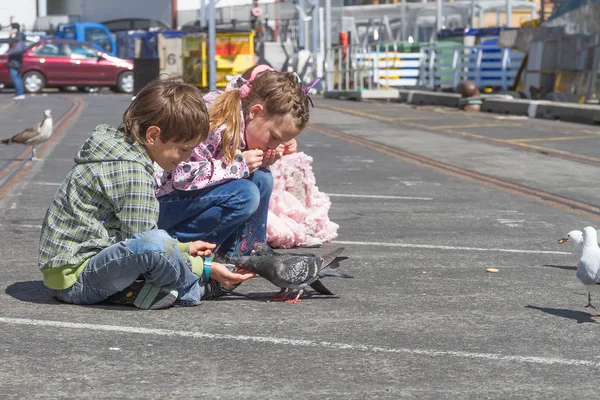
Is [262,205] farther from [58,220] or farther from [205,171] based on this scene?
[58,220]

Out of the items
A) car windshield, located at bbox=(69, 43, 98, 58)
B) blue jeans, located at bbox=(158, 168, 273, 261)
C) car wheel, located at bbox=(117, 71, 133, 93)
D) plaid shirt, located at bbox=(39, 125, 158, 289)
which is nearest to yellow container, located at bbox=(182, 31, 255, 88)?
car wheel, located at bbox=(117, 71, 133, 93)

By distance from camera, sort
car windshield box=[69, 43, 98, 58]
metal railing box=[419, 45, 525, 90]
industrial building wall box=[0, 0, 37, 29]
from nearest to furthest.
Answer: metal railing box=[419, 45, 525, 90] < car windshield box=[69, 43, 98, 58] < industrial building wall box=[0, 0, 37, 29]

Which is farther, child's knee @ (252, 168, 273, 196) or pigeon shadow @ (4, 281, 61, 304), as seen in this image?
child's knee @ (252, 168, 273, 196)

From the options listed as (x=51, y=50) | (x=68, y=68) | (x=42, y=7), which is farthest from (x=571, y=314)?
(x=42, y=7)

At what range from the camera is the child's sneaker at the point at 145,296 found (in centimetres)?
512

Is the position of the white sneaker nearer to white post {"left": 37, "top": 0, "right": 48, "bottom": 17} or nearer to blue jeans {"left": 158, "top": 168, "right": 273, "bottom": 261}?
blue jeans {"left": 158, "top": 168, "right": 273, "bottom": 261}

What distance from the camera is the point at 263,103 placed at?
5949 millimetres

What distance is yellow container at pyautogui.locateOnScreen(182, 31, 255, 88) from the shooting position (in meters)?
38.0

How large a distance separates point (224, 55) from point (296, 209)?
31.2m

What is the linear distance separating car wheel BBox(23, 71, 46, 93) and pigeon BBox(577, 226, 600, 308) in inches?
1307

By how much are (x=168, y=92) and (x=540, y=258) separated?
306cm

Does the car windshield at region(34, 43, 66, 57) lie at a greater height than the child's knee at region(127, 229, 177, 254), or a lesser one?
lesser

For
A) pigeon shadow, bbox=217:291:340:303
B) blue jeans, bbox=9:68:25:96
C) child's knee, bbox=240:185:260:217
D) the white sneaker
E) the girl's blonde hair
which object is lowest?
blue jeans, bbox=9:68:25:96

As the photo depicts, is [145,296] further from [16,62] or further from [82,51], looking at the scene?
[82,51]
